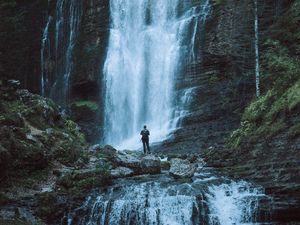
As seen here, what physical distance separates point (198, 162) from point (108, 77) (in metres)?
15.4

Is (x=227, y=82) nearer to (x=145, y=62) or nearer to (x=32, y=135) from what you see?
(x=145, y=62)

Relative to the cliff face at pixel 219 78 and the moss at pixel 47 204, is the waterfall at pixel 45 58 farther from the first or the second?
the moss at pixel 47 204

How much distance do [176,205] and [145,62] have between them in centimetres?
1890

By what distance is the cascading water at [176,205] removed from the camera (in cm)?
1111

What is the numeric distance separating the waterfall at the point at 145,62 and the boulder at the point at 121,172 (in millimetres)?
10050

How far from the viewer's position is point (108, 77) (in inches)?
1187

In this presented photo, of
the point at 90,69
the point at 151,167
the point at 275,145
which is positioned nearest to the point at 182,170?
the point at 151,167

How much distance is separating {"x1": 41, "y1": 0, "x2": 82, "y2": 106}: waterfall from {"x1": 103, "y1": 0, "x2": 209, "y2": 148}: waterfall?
3.33m

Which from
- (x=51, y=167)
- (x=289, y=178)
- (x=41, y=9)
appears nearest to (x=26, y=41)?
(x=41, y=9)

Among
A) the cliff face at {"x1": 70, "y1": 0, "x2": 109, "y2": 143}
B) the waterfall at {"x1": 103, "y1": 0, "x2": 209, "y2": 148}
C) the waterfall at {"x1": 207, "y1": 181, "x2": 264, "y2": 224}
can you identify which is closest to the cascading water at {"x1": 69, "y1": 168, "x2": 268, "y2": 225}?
the waterfall at {"x1": 207, "y1": 181, "x2": 264, "y2": 224}

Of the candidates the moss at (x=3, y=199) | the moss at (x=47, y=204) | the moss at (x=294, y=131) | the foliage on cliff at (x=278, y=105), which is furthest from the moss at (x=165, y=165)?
the moss at (x=3, y=199)

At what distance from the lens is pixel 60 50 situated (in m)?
33.7

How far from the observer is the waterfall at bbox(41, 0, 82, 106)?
106 ft

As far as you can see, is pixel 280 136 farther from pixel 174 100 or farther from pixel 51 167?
pixel 174 100
